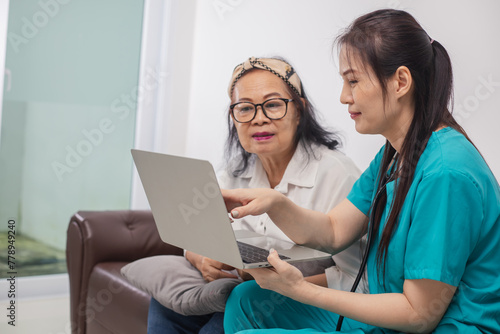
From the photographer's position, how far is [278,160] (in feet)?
5.67

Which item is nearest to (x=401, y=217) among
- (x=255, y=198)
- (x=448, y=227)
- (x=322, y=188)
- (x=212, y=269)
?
(x=448, y=227)

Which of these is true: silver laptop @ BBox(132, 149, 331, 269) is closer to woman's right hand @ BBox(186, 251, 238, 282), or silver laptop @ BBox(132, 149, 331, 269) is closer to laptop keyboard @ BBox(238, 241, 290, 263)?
laptop keyboard @ BBox(238, 241, 290, 263)

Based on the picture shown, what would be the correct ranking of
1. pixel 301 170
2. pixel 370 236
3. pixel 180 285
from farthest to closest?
pixel 301 170
pixel 180 285
pixel 370 236

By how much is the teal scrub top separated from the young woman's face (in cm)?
13

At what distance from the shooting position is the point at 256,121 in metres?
1.67

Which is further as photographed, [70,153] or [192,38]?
[192,38]

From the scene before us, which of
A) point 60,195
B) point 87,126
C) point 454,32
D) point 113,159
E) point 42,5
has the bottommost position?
point 60,195

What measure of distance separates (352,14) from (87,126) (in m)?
1.91

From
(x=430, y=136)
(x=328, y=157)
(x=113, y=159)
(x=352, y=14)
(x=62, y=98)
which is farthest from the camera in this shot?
(x=113, y=159)

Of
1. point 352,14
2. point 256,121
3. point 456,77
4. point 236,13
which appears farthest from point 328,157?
point 236,13

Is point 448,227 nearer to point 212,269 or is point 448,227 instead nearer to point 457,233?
point 457,233

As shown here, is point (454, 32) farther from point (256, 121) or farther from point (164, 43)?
point (164, 43)

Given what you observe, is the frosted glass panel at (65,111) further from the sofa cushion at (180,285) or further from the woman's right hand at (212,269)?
the woman's right hand at (212,269)

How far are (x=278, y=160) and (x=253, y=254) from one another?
1.81ft
